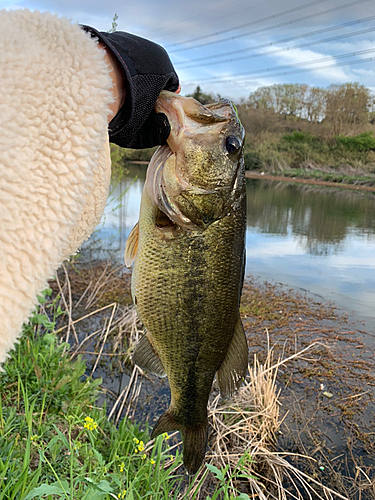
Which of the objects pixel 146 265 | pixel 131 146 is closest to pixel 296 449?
pixel 146 265

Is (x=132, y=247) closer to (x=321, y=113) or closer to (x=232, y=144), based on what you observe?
(x=232, y=144)

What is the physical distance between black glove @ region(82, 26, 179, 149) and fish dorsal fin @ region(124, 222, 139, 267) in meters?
0.46

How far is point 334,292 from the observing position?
8.77 m

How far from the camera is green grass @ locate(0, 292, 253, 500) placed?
231 centimetres

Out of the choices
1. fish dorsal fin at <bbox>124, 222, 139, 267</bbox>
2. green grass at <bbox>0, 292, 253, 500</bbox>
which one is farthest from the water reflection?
fish dorsal fin at <bbox>124, 222, 139, 267</bbox>

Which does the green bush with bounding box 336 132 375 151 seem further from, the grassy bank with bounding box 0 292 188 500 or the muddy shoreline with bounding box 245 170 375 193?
the grassy bank with bounding box 0 292 188 500

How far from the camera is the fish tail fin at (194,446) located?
1.99 metres

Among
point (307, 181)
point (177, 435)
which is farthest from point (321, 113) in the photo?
point (177, 435)

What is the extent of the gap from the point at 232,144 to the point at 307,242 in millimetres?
12222

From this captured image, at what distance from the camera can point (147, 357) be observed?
1.91 metres

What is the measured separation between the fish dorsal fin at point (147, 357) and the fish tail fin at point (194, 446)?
14.8 inches

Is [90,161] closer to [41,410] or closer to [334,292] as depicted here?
[41,410]

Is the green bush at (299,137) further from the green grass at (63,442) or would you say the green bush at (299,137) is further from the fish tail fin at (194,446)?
the fish tail fin at (194,446)

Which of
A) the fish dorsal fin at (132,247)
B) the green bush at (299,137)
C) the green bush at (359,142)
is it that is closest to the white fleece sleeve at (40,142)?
the fish dorsal fin at (132,247)
